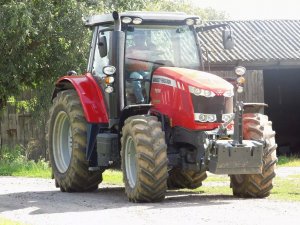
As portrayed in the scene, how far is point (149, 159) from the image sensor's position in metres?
12.7

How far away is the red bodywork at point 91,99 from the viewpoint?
14531 millimetres

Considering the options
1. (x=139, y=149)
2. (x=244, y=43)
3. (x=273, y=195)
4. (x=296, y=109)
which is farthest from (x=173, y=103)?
(x=296, y=109)

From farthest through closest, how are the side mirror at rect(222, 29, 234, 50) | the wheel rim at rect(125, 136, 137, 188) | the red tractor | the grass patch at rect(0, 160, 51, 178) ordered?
the grass patch at rect(0, 160, 51, 178) < the side mirror at rect(222, 29, 234, 50) < the wheel rim at rect(125, 136, 137, 188) < the red tractor

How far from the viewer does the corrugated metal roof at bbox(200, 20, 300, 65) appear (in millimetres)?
29188

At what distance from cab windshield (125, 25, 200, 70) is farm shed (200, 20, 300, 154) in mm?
12510

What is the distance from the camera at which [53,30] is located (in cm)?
2475

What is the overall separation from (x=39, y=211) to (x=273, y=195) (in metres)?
3.64

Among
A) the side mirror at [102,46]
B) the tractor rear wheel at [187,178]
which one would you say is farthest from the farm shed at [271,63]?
the side mirror at [102,46]

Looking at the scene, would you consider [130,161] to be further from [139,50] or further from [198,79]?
[139,50]

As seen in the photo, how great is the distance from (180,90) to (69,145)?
319cm

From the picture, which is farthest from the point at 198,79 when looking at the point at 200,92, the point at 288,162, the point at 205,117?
the point at 288,162

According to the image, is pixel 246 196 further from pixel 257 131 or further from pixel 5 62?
pixel 5 62

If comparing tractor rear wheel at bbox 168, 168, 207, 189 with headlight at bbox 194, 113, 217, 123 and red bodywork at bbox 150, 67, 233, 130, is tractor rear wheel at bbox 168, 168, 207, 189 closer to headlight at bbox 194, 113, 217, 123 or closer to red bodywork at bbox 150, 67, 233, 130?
red bodywork at bbox 150, 67, 233, 130

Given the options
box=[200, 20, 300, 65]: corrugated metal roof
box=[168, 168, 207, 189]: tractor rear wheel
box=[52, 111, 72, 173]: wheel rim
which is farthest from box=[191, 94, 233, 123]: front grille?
box=[200, 20, 300, 65]: corrugated metal roof
